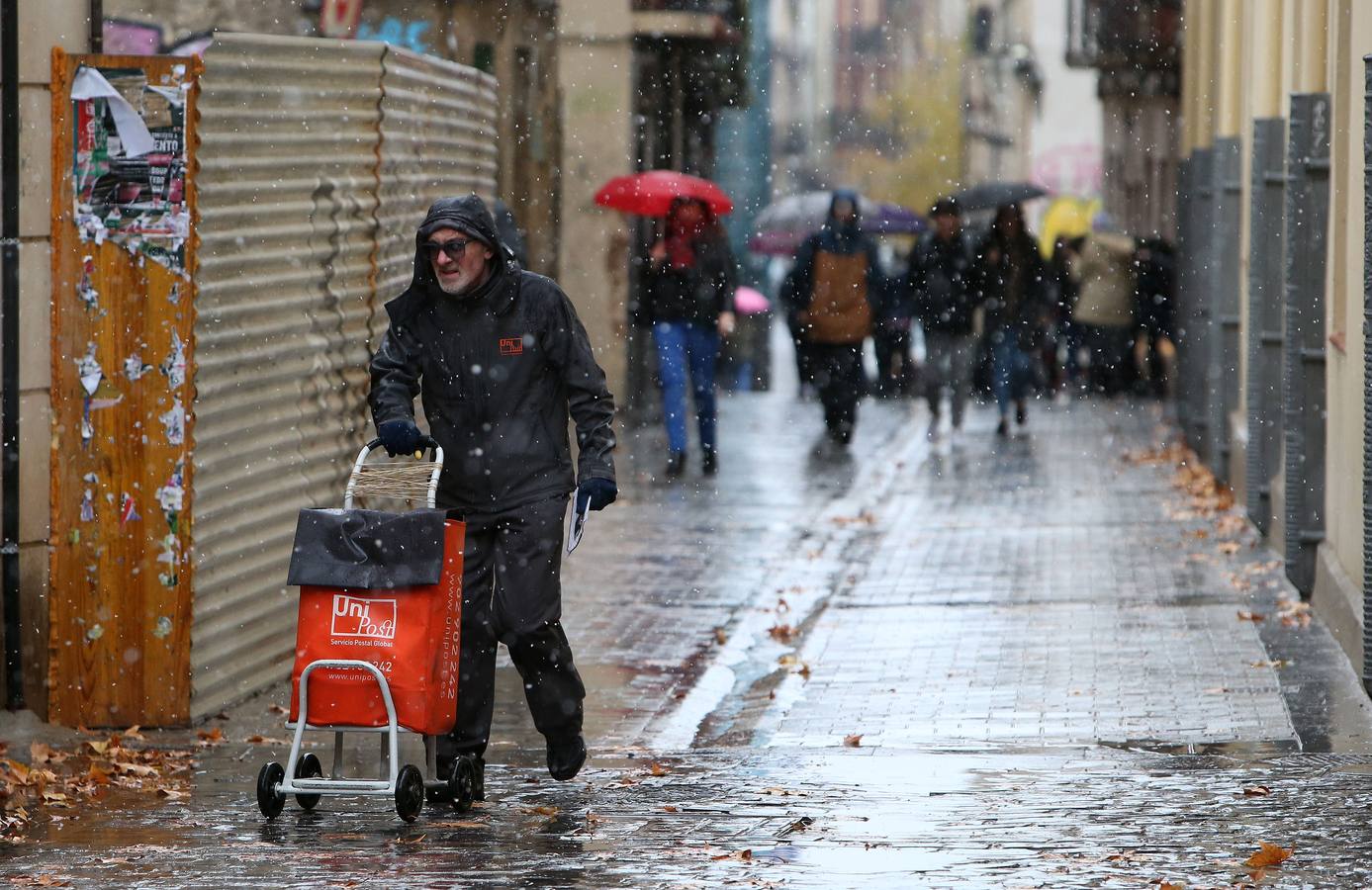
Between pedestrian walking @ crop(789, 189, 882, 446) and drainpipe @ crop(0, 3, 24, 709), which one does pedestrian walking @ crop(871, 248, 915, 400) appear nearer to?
pedestrian walking @ crop(789, 189, 882, 446)

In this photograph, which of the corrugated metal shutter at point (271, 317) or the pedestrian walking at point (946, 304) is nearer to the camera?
the corrugated metal shutter at point (271, 317)

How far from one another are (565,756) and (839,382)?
12.1 metres

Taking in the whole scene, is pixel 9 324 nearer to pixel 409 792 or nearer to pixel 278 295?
pixel 278 295

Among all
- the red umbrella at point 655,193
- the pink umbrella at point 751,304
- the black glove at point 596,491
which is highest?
the red umbrella at point 655,193

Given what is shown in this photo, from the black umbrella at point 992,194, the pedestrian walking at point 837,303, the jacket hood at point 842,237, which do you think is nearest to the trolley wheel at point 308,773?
the pedestrian walking at point 837,303

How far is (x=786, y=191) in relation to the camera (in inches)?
3666

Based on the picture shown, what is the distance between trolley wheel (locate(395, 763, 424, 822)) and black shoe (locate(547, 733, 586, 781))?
2.12ft

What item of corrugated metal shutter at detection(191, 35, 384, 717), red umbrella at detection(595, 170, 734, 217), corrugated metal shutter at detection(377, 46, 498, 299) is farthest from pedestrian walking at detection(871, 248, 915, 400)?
corrugated metal shutter at detection(191, 35, 384, 717)

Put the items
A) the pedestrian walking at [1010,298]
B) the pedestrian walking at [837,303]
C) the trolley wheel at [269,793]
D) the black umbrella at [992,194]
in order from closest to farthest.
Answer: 1. the trolley wheel at [269,793]
2. the pedestrian walking at [837,303]
3. the pedestrian walking at [1010,298]
4. the black umbrella at [992,194]

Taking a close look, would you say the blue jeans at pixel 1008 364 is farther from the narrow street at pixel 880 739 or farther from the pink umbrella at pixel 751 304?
the pink umbrella at pixel 751 304

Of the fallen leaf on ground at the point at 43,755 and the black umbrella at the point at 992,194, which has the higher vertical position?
the black umbrella at the point at 992,194

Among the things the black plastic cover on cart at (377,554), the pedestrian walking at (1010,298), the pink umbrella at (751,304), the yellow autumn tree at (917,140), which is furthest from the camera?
the yellow autumn tree at (917,140)

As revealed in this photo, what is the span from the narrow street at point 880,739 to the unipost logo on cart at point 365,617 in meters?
0.57

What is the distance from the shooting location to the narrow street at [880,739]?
252 inches
